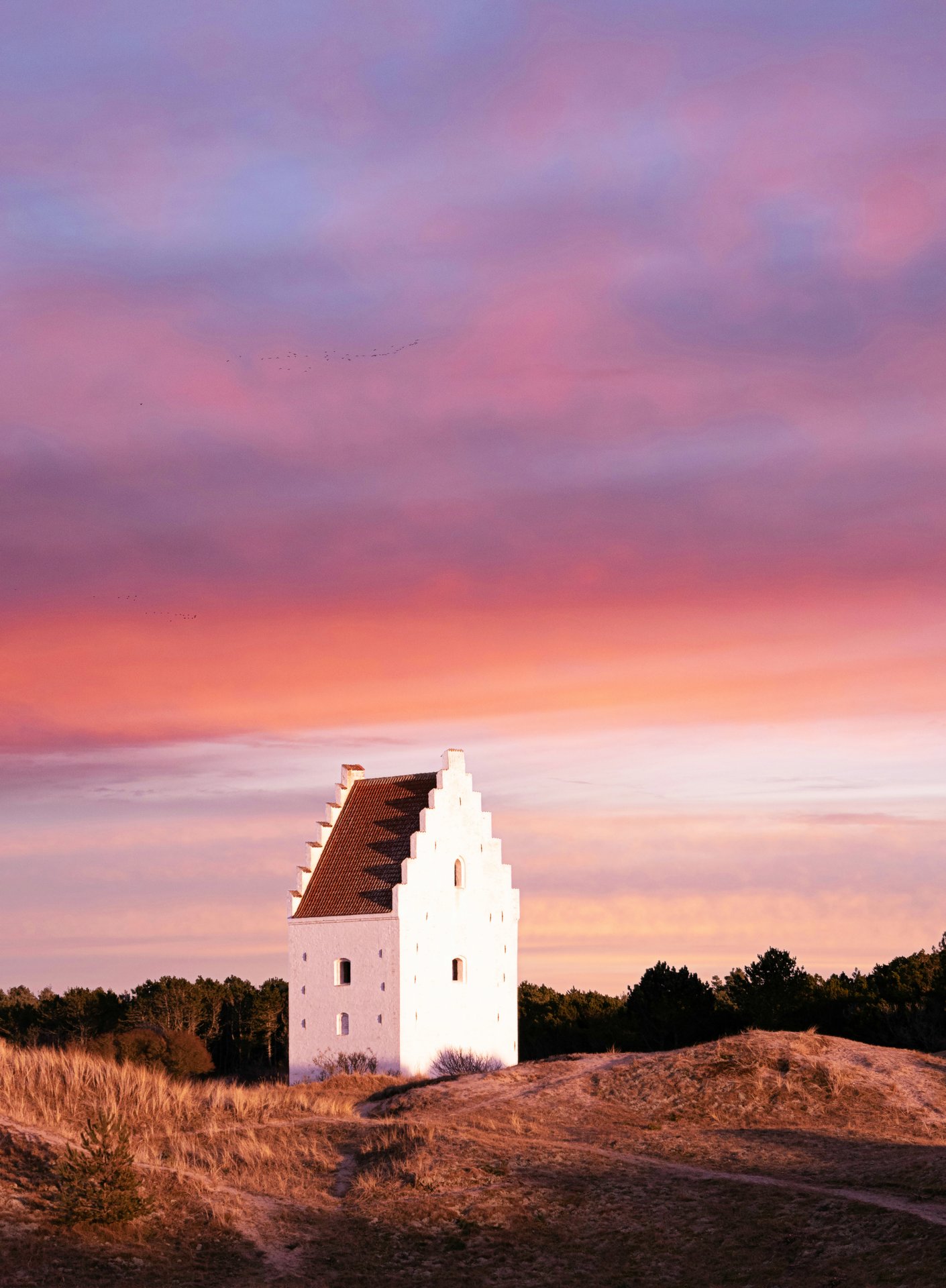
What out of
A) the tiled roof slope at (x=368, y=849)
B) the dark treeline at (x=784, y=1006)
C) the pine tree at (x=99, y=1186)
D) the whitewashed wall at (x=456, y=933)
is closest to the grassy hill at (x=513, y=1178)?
the pine tree at (x=99, y=1186)

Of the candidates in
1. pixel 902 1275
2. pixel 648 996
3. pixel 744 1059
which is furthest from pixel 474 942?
pixel 902 1275

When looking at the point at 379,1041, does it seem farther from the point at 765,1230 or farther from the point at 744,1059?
the point at 765,1230

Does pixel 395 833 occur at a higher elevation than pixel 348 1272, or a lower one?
higher

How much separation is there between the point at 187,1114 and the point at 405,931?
21258 mm

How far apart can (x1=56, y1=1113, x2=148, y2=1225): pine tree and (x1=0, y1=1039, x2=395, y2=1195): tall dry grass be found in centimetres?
225

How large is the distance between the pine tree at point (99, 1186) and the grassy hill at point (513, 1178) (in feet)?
1.19

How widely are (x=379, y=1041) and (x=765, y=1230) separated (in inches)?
1212

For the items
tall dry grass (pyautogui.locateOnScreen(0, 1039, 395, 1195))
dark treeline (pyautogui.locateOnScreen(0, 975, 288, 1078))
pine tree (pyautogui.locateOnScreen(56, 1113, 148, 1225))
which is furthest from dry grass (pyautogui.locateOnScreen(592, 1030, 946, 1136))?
dark treeline (pyautogui.locateOnScreen(0, 975, 288, 1078))

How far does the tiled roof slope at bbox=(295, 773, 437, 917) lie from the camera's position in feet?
191

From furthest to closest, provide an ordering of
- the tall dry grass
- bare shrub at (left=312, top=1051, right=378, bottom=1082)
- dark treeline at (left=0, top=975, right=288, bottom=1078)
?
1. dark treeline at (left=0, top=975, right=288, bottom=1078)
2. bare shrub at (left=312, top=1051, right=378, bottom=1082)
3. the tall dry grass

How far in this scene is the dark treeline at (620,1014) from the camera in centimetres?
6278

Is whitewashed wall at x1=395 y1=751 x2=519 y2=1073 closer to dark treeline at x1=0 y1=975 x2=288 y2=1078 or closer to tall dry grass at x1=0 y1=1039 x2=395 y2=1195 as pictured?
tall dry grass at x1=0 y1=1039 x2=395 y2=1195

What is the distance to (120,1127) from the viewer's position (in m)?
28.3

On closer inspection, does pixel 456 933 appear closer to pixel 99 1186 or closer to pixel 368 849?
pixel 368 849
